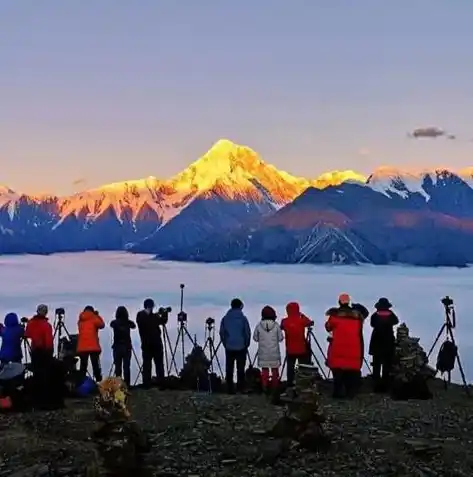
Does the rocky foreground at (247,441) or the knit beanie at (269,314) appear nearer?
the rocky foreground at (247,441)

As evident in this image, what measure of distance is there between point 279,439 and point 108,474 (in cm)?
224

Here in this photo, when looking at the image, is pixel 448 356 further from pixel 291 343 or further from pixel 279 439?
pixel 279 439

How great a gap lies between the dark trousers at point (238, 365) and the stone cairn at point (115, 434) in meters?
6.14

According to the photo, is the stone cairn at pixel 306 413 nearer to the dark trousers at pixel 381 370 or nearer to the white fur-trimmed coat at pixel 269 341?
the white fur-trimmed coat at pixel 269 341

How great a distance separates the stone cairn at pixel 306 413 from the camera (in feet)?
30.5

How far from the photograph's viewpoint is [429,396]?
13656 millimetres

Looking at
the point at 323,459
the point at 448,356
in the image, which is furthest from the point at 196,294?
the point at 323,459

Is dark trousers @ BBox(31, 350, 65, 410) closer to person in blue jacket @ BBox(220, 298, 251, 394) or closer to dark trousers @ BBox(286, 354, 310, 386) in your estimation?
person in blue jacket @ BBox(220, 298, 251, 394)

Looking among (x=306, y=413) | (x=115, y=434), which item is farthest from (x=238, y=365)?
(x=115, y=434)

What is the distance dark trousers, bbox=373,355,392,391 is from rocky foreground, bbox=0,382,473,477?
1.65 meters

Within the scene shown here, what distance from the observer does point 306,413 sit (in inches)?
367

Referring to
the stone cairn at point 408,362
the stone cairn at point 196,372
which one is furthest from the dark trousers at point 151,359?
the stone cairn at point 408,362

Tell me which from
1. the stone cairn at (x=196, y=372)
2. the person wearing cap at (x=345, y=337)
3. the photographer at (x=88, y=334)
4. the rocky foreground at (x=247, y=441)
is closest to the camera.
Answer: the rocky foreground at (x=247, y=441)

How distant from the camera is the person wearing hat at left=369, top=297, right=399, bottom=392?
1405 centimetres
